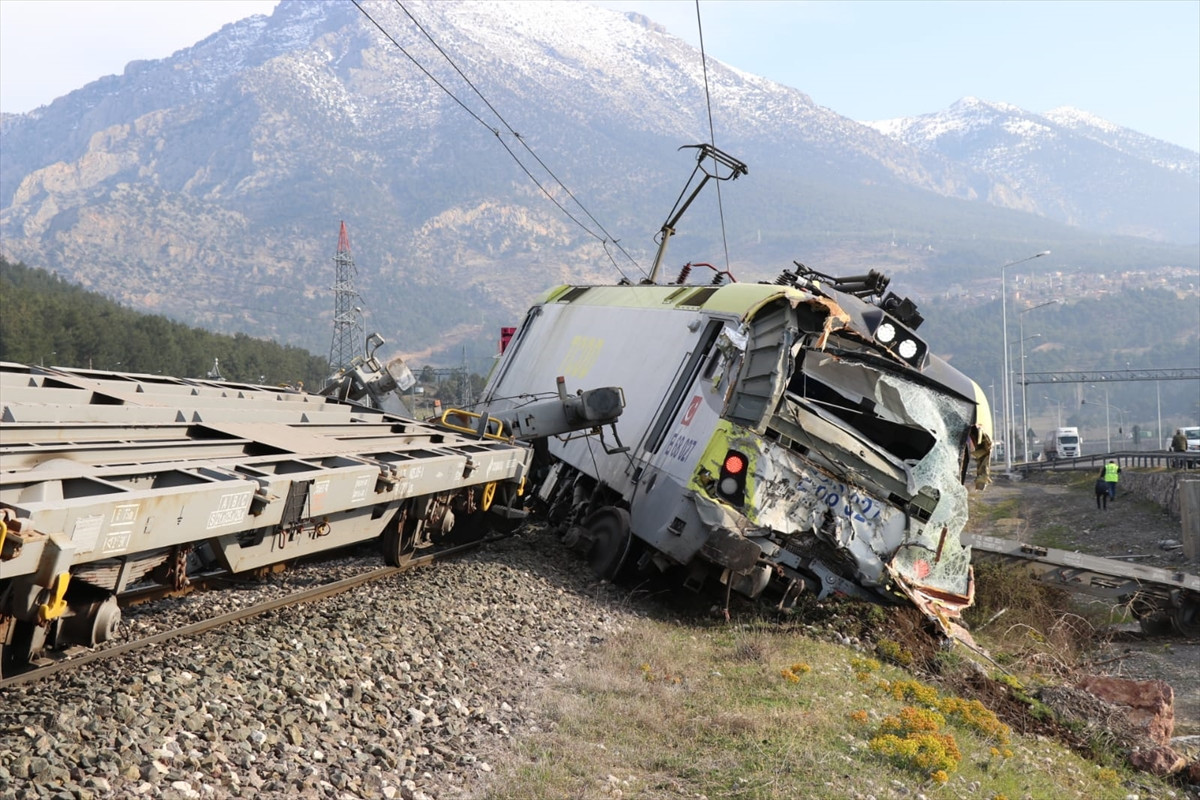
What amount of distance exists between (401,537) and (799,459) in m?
3.89

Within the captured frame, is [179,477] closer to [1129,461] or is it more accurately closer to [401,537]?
[401,537]

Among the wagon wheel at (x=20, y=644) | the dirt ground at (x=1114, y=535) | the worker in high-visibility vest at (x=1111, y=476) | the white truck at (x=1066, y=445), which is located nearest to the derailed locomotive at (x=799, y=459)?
the dirt ground at (x=1114, y=535)

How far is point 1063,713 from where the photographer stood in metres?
10.4

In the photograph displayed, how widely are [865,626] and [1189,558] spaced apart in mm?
12622

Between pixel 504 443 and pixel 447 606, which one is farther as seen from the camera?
pixel 504 443

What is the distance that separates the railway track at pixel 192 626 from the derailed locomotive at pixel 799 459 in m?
2.66

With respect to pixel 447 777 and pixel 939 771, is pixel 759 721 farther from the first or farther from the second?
pixel 447 777

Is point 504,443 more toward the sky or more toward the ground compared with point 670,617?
more toward the sky

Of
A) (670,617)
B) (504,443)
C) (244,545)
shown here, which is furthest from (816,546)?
(244,545)

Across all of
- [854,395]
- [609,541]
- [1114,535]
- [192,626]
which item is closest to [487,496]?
[609,541]

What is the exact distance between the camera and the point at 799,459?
11.5 m

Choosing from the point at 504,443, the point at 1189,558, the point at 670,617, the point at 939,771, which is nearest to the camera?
Result: the point at 939,771

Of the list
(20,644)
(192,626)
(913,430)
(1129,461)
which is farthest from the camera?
(1129,461)

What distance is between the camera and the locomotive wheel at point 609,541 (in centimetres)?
1245
